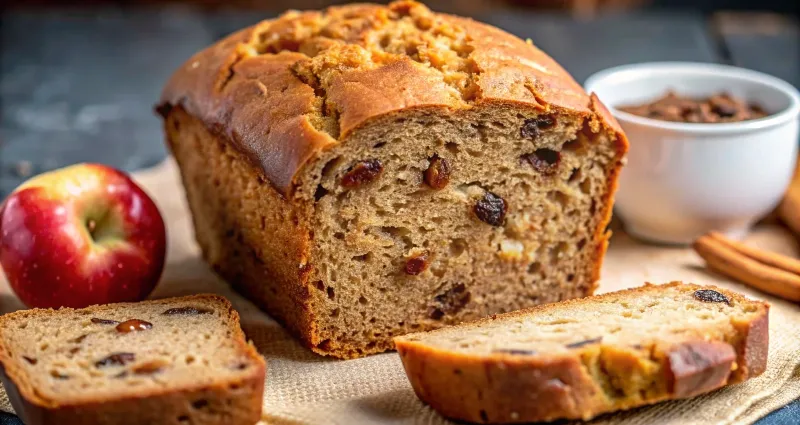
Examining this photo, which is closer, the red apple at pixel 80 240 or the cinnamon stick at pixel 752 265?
the red apple at pixel 80 240

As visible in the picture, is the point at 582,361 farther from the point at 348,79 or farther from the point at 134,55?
the point at 134,55

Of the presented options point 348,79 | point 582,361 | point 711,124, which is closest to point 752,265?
point 711,124

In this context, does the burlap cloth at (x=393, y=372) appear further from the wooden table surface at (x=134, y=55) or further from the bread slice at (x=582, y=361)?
the wooden table surface at (x=134, y=55)

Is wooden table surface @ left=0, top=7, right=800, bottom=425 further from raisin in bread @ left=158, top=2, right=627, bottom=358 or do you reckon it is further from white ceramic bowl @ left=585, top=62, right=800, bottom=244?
white ceramic bowl @ left=585, top=62, right=800, bottom=244

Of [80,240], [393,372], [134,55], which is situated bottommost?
[393,372]

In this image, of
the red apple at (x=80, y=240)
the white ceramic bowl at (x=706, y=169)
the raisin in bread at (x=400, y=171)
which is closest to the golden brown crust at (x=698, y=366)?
the raisin in bread at (x=400, y=171)

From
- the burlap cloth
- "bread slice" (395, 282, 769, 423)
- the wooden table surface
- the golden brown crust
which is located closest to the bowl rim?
the burlap cloth

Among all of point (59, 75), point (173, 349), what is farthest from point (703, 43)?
point (173, 349)
